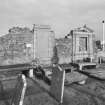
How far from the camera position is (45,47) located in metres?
11.4

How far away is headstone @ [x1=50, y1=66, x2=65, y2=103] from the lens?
4.89 metres

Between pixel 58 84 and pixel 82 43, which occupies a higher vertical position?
pixel 82 43

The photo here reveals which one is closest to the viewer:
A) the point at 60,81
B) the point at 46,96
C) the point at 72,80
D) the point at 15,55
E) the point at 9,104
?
the point at 9,104

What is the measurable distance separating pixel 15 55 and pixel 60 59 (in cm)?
483

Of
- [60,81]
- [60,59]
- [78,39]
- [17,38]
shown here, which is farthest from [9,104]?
[78,39]

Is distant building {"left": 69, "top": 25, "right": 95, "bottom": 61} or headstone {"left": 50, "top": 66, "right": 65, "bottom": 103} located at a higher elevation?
distant building {"left": 69, "top": 25, "right": 95, "bottom": 61}

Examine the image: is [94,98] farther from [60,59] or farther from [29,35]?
[29,35]

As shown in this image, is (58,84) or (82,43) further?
(82,43)

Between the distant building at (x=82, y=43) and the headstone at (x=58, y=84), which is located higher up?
the distant building at (x=82, y=43)

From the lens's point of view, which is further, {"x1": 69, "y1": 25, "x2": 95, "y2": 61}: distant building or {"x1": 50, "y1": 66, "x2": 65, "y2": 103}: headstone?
{"x1": 69, "y1": 25, "x2": 95, "y2": 61}: distant building

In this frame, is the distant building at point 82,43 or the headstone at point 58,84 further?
the distant building at point 82,43

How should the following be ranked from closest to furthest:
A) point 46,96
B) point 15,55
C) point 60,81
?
point 60,81, point 46,96, point 15,55

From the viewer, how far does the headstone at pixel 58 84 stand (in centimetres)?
489

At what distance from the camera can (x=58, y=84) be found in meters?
5.21
